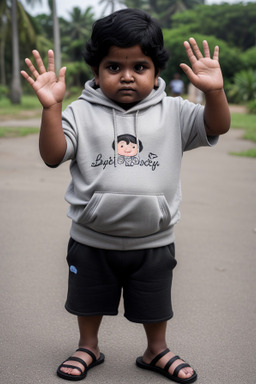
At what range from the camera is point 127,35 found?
2.00 metres

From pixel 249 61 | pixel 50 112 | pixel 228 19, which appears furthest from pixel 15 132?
pixel 228 19

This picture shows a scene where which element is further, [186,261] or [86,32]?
[86,32]

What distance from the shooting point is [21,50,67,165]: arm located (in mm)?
1973

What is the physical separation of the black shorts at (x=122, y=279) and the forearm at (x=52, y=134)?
0.43m

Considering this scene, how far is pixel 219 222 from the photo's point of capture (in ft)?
15.3

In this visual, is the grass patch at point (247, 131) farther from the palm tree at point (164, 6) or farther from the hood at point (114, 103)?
the palm tree at point (164, 6)

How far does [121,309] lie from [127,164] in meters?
1.13

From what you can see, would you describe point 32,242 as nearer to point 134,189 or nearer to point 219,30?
point 134,189

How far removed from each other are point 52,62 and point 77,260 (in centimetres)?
80

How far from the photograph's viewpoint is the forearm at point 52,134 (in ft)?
6.47

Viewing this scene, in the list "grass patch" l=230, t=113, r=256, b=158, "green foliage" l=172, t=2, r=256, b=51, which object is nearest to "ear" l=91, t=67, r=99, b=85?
"grass patch" l=230, t=113, r=256, b=158


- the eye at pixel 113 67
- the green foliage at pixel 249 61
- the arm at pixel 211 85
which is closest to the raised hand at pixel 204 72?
the arm at pixel 211 85

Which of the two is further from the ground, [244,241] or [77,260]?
[77,260]

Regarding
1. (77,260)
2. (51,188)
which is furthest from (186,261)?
(51,188)
